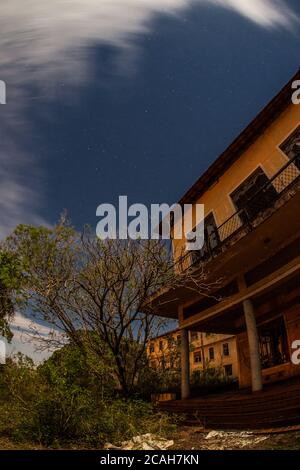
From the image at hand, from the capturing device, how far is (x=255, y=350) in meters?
9.66

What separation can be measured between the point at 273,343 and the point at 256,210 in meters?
5.83

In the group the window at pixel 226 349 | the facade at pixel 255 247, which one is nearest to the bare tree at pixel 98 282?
the facade at pixel 255 247

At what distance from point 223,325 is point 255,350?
513cm

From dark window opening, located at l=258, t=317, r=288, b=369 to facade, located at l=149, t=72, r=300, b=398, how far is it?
1.5 inches

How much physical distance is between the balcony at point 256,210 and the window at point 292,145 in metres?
0.34

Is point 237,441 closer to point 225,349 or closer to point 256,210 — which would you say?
point 256,210

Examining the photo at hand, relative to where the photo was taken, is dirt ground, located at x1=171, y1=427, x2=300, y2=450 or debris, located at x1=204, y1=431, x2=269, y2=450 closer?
dirt ground, located at x1=171, y1=427, x2=300, y2=450

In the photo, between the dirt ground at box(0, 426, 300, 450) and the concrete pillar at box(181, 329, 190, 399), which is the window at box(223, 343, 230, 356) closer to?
the concrete pillar at box(181, 329, 190, 399)

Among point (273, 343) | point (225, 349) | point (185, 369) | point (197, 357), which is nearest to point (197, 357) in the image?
point (197, 357)

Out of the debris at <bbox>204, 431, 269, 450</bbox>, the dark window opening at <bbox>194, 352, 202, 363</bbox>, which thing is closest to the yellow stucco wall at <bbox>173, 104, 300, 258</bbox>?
the debris at <bbox>204, 431, 269, 450</bbox>

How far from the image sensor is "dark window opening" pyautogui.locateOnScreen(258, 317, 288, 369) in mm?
13011

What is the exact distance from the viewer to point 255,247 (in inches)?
377
